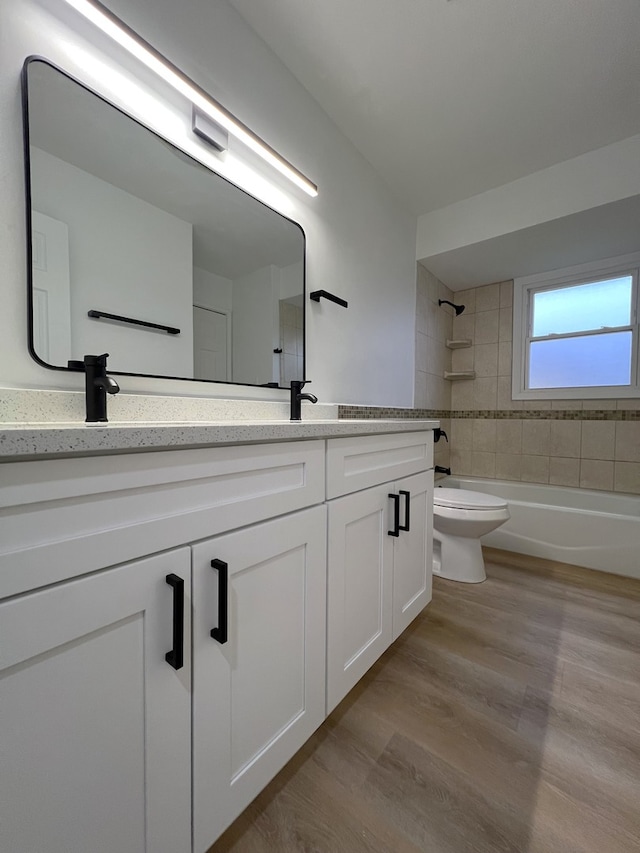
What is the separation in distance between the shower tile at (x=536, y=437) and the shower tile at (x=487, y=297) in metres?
1.03

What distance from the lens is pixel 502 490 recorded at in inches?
110

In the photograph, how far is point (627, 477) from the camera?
95.1 inches

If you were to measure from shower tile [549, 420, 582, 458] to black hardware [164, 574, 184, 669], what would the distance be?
2.96 meters

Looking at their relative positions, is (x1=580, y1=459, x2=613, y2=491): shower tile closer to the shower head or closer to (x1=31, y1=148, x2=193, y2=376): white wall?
the shower head

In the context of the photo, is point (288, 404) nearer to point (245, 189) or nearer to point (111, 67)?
point (245, 189)

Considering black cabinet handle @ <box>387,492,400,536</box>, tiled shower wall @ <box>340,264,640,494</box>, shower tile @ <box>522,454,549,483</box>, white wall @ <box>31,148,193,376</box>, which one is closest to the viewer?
white wall @ <box>31,148,193,376</box>

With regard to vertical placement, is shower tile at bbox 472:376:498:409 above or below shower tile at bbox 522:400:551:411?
above

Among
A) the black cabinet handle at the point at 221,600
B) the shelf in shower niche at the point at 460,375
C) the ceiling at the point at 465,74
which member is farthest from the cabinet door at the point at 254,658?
the shelf in shower niche at the point at 460,375

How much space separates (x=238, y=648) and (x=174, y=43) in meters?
1.73

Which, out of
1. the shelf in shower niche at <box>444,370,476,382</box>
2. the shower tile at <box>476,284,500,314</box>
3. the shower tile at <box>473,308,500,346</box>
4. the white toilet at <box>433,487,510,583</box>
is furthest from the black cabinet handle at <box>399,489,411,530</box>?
the shower tile at <box>476,284,500,314</box>

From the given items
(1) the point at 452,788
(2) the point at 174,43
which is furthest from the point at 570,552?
(2) the point at 174,43

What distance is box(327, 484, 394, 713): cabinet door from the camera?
95 centimetres

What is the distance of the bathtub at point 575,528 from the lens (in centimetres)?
203

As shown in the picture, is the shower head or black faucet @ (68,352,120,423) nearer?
black faucet @ (68,352,120,423)
